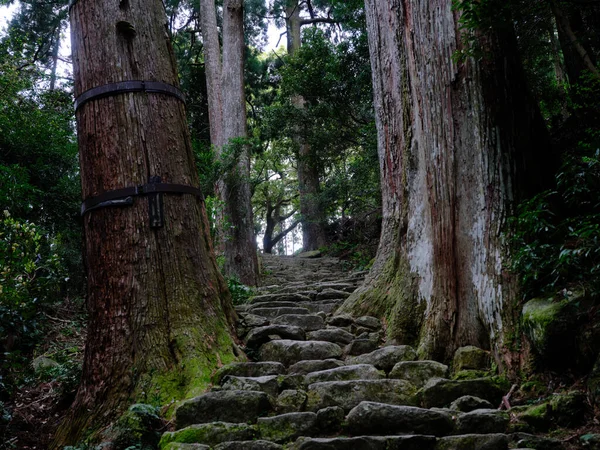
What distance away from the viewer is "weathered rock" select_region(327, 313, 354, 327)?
16.8 ft

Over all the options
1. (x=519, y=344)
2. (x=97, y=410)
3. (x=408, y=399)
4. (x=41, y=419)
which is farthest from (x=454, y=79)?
(x=41, y=419)

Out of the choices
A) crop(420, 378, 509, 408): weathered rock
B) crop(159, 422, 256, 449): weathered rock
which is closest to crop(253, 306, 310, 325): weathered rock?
crop(420, 378, 509, 408): weathered rock

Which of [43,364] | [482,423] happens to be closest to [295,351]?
[482,423]

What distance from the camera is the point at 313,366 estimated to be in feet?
13.0

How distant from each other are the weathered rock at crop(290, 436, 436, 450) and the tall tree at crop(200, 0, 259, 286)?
20.6 feet

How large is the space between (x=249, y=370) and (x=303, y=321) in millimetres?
1394

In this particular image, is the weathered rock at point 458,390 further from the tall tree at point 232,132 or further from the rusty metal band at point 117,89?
the tall tree at point 232,132

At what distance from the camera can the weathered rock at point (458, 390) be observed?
10.8 ft

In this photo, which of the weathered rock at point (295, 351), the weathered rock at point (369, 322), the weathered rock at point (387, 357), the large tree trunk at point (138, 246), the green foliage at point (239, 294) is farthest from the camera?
the green foliage at point (239, 294)

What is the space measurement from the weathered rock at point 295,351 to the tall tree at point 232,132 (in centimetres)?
458

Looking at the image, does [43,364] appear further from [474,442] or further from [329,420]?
[474,442]

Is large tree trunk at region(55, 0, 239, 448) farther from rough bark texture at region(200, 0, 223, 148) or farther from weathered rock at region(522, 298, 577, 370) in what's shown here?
rough bark texture at region(200, 0, 223, 148)

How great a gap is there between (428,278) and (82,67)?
347 centimetres

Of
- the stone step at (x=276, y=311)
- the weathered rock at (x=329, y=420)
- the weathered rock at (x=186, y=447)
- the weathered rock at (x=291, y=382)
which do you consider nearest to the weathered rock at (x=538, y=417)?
the weathered rock at (x=329, y=420)
